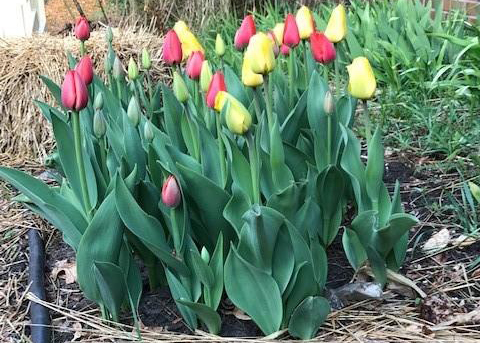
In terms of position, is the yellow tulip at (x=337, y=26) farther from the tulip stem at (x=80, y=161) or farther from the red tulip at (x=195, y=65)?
the tulip stem at (x=80, y=161)

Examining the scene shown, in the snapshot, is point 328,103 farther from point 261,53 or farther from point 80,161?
point 80,161

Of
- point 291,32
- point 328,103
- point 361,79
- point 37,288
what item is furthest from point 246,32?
point 37,288

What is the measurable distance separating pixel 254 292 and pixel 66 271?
2.50 feet

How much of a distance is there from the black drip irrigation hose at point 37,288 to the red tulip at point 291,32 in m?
0.98

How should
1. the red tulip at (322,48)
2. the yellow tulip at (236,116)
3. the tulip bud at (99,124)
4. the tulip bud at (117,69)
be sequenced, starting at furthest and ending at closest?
the tulip bud at (117,69)
the red tulip at (322,48)
the tulip bud at (99,124)
the yellow tulip at (236,116)

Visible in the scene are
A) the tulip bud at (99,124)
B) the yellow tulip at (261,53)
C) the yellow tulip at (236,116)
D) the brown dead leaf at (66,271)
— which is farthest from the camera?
the brown dead leaf at (66,271)

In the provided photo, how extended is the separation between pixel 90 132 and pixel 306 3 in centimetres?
352

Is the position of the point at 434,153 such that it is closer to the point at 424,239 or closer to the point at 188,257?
the point at 424,239

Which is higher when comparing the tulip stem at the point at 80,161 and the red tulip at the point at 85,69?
the red tulip at the point at 85,69

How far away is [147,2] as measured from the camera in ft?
16.7

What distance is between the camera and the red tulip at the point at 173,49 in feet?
6.94

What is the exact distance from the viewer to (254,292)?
5.81 ft

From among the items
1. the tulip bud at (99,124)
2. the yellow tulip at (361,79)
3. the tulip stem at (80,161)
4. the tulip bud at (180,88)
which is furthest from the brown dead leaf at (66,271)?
the yellow tulip at (361,79)

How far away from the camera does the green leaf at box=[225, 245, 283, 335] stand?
5.67ft
